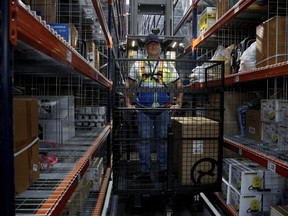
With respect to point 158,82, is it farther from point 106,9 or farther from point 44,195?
point 106,9

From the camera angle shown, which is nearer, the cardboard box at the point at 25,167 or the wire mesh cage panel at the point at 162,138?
the cardboard box at the point at 25,167

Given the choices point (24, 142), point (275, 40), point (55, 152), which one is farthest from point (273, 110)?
point (24, 142)

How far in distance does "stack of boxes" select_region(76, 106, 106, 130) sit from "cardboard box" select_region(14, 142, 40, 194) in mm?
1907

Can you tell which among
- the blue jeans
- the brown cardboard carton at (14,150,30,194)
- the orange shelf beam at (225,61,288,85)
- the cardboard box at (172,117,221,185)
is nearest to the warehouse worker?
the blue jeans

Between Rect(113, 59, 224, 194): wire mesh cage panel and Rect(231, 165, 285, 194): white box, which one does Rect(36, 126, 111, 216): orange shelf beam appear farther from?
Rect(231, 165, 285, 194): white box

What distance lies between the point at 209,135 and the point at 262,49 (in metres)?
0.89

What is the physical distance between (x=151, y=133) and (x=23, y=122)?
5.76 ft

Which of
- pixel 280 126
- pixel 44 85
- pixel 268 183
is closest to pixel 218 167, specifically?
pixel 268 183

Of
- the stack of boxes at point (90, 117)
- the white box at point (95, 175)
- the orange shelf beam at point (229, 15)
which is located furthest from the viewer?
the stack of boxes at point (90, 117)

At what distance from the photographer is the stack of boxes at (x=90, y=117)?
124 inches

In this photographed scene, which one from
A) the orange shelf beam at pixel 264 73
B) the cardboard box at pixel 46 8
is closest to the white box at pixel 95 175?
the cardboard box at pixel 46 8

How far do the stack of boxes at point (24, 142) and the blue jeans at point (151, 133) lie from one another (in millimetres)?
1517

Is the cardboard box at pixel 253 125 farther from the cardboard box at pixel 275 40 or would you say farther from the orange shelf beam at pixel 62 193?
the orange shelf beam at pixel 62 193

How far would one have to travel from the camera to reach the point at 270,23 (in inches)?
83.0
